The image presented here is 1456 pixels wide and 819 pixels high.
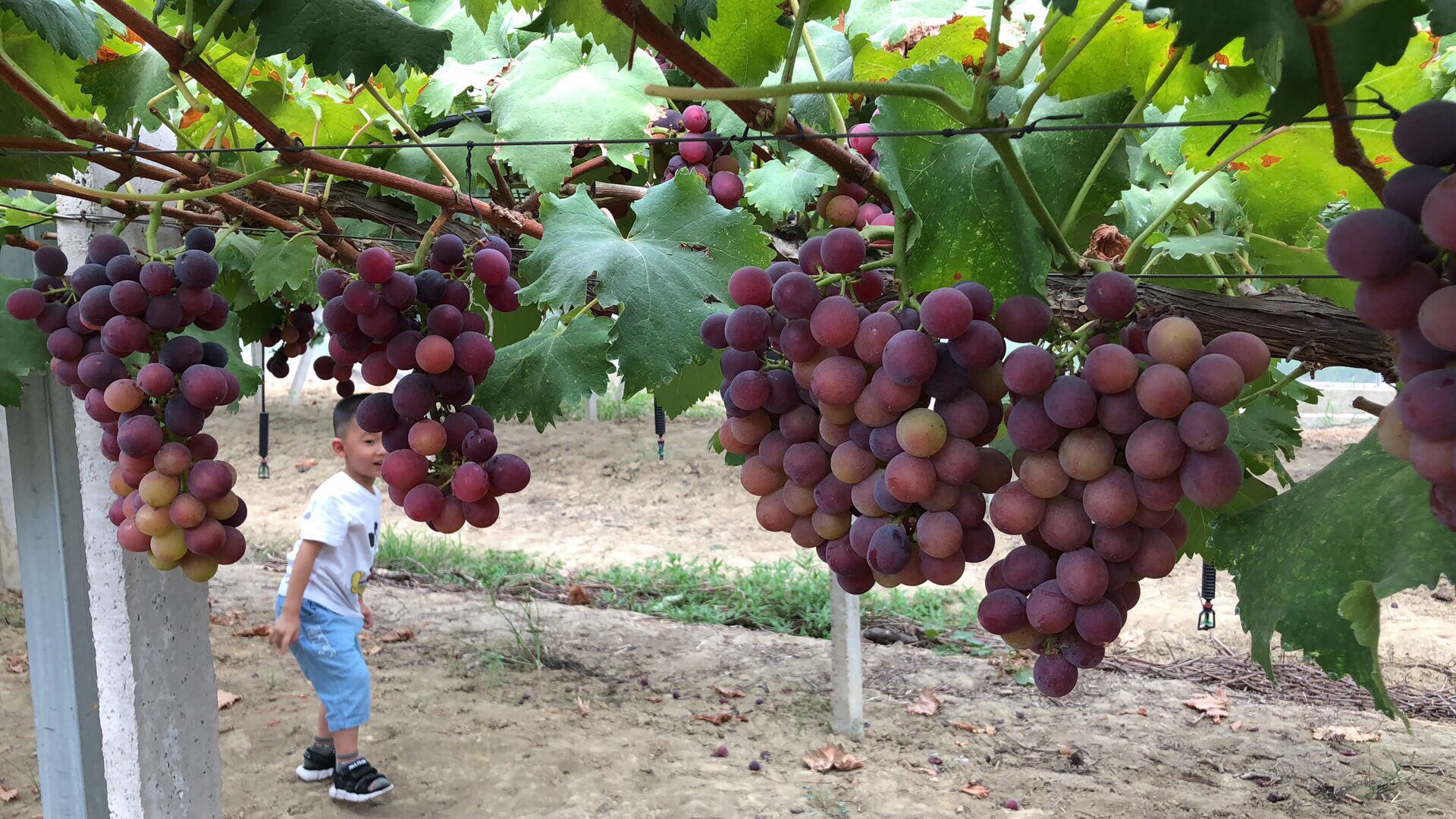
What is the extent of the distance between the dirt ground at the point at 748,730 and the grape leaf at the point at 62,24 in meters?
2.61

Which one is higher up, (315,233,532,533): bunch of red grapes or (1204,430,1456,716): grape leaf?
(315,233,532,533): bunch of red grapes

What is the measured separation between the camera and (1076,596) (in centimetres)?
70

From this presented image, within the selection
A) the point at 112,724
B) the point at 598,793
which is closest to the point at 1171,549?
the point at 112,724

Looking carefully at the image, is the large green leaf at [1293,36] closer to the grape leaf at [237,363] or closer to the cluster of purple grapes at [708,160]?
the cluster of purple grapes at [708,160]

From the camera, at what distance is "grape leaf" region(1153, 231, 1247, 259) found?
113cm

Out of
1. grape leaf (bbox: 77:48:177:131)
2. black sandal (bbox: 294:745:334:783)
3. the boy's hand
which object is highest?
grape leaf (bbox: 77:48:177:131)

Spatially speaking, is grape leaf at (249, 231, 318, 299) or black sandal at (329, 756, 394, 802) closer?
grape leaf at (249, 231, 318, 299)

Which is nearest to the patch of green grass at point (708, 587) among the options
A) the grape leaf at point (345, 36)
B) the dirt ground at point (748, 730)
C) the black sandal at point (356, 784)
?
the dirt ground at point (748, 730)

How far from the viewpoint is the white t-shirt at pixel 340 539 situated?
3.38m

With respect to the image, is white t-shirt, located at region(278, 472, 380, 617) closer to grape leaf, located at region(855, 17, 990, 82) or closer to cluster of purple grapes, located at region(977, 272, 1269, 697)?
grape leaf, located at region(855, 17, 990, 82)

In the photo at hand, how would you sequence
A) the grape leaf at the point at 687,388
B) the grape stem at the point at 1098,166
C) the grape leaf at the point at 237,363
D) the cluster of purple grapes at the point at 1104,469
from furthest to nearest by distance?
the grape leaf at the point at 237,363 → the grape leaf at the point at 687,388 → the grape stem at the point at 1098,166 → the cluster of purple grapes at the point at 1104,469

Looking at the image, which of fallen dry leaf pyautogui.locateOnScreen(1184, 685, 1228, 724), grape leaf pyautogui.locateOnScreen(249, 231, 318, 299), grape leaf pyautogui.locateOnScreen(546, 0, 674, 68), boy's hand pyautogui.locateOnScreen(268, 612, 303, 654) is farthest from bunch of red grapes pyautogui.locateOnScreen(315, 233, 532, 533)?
fallen dry leaf pyautogui.locateOnScreen(1184, 685, 1228, 724)

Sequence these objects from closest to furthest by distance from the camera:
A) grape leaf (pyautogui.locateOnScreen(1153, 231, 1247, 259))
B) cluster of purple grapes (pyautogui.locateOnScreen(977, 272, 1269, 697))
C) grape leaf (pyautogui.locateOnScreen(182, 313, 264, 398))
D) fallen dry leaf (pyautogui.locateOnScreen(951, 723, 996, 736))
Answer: cluster of purple grapes (pyautogui.locateOnScreen(977, 272, 1269, 697)) → grape leaf (pyautogui.locateOnScreen(1153, 231, 1247, 259)) → grape leaf (pyautogui.locateOnScreen(182, 313, 264, 398)) → fallen dry leaf (pyautogui.locateOnScreen(951, 723, 996, 736))

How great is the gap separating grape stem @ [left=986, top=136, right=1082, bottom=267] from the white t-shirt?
3.01 m
